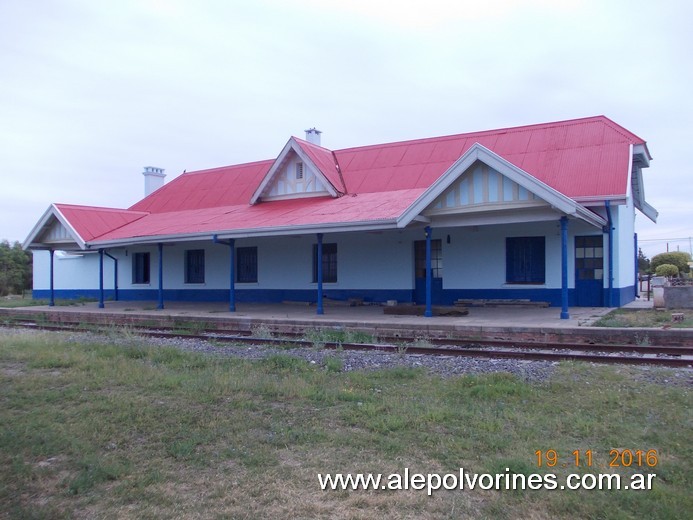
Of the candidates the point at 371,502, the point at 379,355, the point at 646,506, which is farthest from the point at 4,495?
the point at 379,355

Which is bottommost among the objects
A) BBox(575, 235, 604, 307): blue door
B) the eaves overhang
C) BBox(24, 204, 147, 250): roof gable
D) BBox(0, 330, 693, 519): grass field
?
BBox(0, 330, 693, 519): grass field

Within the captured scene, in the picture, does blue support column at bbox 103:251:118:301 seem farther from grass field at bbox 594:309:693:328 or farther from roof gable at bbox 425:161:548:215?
grass field at bbox 594:309:693:328

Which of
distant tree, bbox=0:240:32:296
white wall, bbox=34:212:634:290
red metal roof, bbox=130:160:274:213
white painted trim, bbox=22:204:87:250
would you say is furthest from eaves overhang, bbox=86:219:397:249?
distant tree, bbox=0:240:32:296

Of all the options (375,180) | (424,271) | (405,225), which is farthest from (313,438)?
(375,180)

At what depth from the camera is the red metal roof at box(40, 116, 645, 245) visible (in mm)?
17156

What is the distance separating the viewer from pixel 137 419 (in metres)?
6.52

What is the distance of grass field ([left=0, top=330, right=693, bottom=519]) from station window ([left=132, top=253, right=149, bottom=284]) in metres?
18.1

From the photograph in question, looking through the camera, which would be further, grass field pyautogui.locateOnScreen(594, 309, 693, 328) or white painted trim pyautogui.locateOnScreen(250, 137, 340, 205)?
white painted trim pyautogui.locateOnScreen(250, 137, 340, 205)

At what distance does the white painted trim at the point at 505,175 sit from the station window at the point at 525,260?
216cm

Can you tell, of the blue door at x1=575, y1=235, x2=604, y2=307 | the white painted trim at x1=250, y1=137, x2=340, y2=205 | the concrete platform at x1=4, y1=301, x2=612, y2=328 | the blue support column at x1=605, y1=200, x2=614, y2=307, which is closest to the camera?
the concrete platform at x1=4, y1=301, x2=612, y2=328

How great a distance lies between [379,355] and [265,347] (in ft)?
8.99

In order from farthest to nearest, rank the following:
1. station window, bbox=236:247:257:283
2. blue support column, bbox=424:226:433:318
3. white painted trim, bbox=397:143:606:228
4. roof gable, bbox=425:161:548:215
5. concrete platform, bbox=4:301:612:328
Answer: station window, bbox=236:247:257:283 < blue support column, bbox=424:226:433:318 < roof gable, bbox=425:161:548:215 < concrete platform, bbox=4:301:612:328 < white painted trim, bbox=397:143:606:228

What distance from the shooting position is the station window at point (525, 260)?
57.8ft
